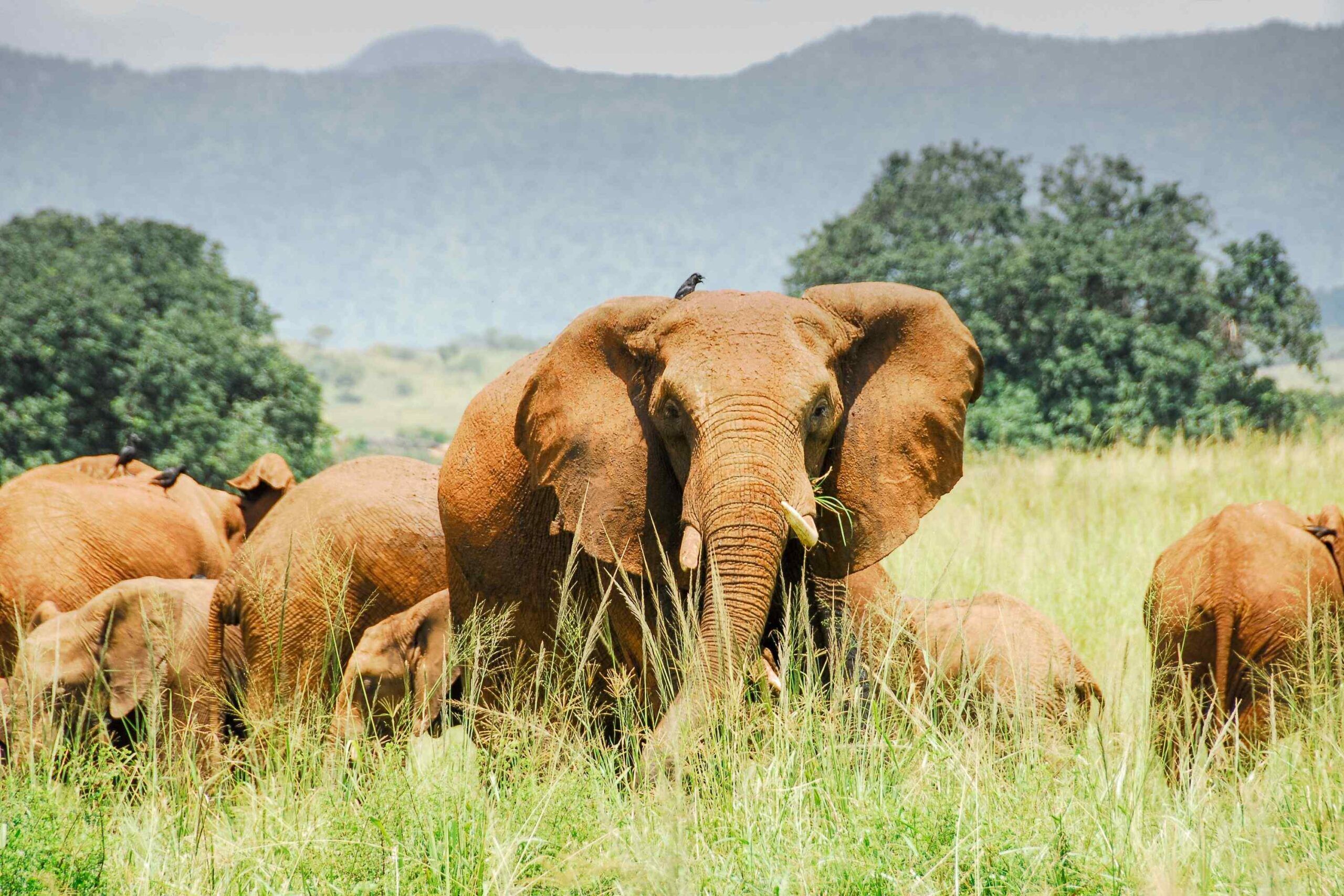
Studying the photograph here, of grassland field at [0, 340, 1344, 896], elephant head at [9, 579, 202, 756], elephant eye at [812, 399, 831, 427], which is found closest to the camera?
grassland field at [0, 340, 1344, 896]

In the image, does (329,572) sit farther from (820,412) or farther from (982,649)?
(982,649)

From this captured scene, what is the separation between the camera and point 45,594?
29.1 feet

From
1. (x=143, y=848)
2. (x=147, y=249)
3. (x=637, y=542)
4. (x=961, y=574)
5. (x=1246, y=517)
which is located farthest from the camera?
(x=147, y=249)

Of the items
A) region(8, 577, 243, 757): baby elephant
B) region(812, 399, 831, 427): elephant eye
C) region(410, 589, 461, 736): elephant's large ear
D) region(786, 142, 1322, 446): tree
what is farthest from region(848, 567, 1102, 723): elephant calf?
region(786, 142, 1322, 446): tree

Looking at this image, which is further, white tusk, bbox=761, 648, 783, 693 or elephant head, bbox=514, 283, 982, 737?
white tusk, bbox=761, 648, 783, 693

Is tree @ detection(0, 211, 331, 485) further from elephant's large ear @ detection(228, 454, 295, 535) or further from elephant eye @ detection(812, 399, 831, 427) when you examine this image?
elephant eye @ detection(812, 399, 831, 427)

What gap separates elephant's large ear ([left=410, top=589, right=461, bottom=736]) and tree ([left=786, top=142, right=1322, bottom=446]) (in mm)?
13572

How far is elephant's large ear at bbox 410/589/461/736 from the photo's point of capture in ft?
20.0

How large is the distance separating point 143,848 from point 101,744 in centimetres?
201

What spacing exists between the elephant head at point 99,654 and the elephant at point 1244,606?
467 cm

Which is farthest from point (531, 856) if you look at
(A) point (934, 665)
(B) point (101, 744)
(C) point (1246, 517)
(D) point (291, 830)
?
(C) point (1246, 517)

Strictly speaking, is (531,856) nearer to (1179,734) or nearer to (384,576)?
(1179,734)

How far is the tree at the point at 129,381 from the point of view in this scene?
66.3 ft

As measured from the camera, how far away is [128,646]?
743 centimetres
